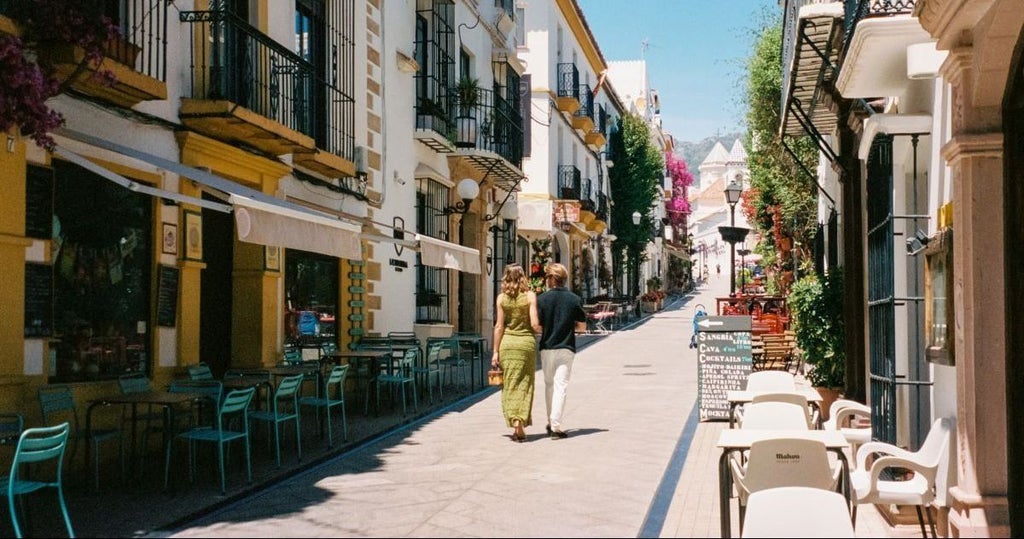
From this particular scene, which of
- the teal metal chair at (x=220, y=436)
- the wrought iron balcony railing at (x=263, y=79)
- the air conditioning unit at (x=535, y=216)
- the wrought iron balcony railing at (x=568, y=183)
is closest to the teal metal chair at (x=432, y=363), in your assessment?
the wrought iron balcony railing at (x=263, y=79)

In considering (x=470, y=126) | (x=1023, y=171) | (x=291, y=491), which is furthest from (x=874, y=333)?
(x=470, y=126)

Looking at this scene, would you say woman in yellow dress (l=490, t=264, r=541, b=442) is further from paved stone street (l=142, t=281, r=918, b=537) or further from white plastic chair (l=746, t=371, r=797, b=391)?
white plastic chair (l=746, t=371, r=797, b=391)

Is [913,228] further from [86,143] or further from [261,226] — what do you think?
[86,143]

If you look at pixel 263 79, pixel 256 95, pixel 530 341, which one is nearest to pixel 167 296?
pixel 256 95

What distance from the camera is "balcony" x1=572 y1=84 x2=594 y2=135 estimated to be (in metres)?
34.2

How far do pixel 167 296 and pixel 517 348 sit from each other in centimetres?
351

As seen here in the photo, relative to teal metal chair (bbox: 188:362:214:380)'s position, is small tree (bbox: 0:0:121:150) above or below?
above

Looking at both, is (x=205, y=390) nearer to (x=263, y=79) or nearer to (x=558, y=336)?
(x=558, y=336)

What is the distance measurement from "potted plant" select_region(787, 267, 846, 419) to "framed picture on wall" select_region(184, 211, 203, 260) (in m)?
7.06

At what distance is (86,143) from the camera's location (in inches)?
329

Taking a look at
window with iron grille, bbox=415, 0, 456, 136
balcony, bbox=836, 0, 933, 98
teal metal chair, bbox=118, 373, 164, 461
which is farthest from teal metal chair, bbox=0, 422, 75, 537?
window with iron grille, bbox=415, 0, 456, 136

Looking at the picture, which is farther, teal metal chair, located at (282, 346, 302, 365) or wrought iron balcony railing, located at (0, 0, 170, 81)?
teal metal chair, located at (282, 346, 302, 365)

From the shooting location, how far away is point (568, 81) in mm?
32781

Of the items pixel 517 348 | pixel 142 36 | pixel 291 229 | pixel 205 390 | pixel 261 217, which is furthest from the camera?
pixel 517 348
